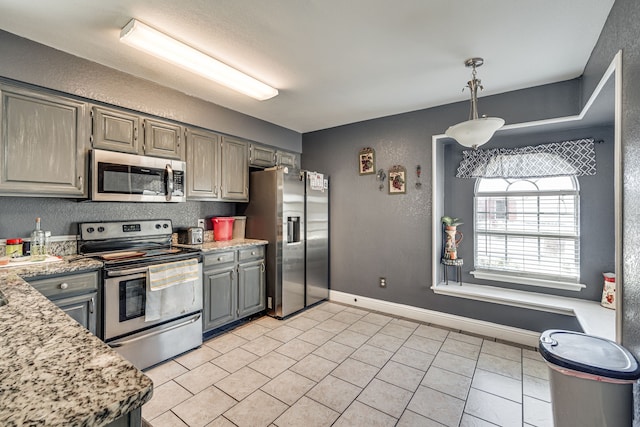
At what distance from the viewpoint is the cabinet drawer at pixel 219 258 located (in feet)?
9.89

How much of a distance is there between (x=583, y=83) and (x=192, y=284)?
3.94 m

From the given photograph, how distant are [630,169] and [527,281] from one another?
2.17 m

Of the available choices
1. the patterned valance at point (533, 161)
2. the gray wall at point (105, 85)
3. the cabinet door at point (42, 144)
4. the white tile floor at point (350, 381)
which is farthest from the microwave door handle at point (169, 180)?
the patterned valance at point (533, 161)

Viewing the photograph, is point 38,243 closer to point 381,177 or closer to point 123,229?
point 123,229

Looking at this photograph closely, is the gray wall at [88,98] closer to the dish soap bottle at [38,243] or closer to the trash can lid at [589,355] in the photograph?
the dish soap bottle at [38,243]

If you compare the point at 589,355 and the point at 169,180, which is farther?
the point at 169,180

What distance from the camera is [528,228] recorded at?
3.28m

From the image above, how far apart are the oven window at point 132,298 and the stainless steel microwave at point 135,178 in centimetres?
74

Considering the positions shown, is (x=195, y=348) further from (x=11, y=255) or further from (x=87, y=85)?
(x=87, y=85)

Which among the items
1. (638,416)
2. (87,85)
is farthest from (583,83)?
(87,85)

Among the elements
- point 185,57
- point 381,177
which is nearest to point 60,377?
point 185,57

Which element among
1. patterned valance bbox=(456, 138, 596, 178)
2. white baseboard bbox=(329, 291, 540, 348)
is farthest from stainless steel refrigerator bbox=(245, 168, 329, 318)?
patterned valance bbox=(456, 138, 596, 178)

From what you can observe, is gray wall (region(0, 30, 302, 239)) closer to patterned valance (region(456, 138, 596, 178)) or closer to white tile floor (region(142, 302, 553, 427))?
white tile floor (region(142, 302, 553, 427))

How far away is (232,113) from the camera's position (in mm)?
3576
